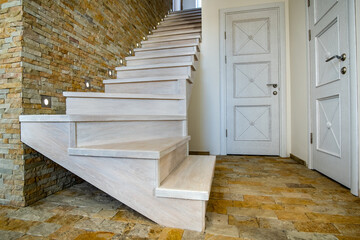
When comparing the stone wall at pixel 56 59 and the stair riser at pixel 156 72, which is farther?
the stair riser at pixel 156 72

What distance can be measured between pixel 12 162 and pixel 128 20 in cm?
209

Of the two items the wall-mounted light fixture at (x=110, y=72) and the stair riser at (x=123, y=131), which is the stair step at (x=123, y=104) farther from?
the wall-mounted light fixture at (x=110, y=72)

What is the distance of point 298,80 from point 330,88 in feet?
2.31

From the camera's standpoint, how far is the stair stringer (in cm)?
93

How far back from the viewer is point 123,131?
1270 mm

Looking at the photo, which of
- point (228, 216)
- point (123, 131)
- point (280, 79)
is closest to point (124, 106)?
point (123, 131)

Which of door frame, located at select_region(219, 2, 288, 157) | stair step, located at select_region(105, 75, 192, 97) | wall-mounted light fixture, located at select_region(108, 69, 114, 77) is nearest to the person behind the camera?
stair step, located at select_region(105, 75, 192, 97)

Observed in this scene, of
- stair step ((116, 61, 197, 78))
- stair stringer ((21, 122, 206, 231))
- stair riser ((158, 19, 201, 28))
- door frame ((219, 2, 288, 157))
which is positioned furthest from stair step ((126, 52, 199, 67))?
stair riser ((158, 19, 201, 28))

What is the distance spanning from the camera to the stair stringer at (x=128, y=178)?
935 millimetres

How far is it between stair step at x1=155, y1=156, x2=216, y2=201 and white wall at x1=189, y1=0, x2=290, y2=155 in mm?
1391

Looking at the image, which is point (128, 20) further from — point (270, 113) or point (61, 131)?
point (270, 113)

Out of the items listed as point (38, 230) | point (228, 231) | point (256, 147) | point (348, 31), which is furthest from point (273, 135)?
point (38, 230)

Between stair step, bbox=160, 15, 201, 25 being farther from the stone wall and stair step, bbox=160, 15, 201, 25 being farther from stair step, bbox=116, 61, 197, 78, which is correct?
stair step, bbox=116, 61, 197, 78

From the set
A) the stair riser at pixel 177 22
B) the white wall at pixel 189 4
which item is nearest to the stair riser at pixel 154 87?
the stair riser at pixel 177 22
